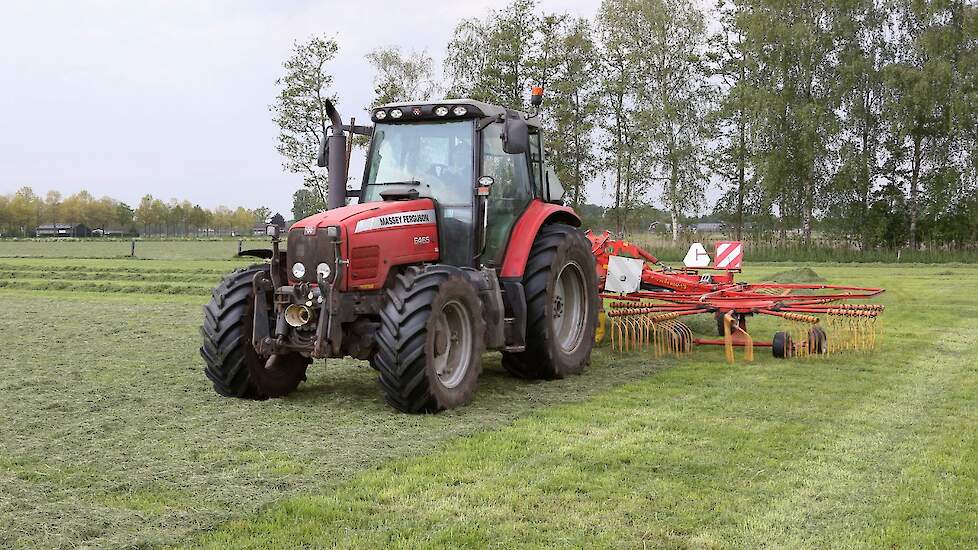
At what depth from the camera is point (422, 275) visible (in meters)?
6.73

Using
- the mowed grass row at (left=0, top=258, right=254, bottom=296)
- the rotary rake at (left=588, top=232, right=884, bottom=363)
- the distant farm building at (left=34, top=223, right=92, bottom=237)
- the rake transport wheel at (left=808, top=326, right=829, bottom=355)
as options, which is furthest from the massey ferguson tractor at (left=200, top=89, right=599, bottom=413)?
the distant farm building at (left=34, top=223, right=92, bottom=237)

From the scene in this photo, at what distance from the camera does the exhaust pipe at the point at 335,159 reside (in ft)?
26.2

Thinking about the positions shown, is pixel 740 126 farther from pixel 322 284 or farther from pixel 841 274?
pixel 322 284

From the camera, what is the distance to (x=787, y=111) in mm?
35312

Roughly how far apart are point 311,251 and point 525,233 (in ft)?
6.77

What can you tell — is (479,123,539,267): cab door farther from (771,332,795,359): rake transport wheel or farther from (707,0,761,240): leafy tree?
(707,0,761,240): leafy tree

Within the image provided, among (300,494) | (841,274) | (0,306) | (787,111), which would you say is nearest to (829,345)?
(300,494)

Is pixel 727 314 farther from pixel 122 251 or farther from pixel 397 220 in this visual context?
pixel 122 251

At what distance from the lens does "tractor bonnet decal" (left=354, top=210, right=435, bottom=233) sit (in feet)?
22.8

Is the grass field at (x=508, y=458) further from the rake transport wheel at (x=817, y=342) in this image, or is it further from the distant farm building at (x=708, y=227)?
the distant farm building at (x=708, y=227)

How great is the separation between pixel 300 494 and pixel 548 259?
389 centimetres

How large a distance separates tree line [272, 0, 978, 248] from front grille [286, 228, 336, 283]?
27468 mm

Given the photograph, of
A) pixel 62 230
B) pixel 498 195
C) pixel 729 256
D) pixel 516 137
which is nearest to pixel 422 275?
pixel 516 137

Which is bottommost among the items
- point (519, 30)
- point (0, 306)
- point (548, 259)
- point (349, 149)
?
point (0, 306)
